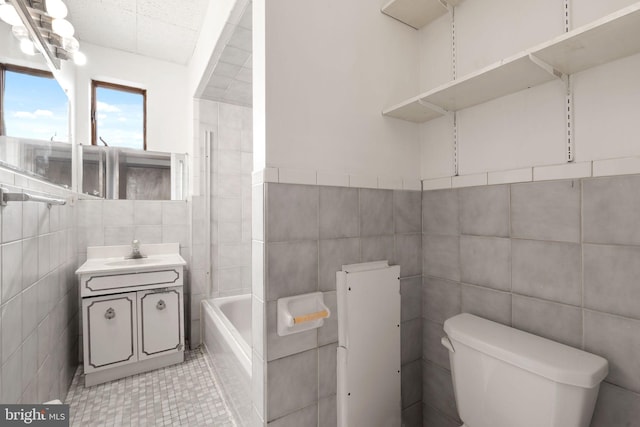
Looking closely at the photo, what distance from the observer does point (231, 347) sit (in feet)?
5.13

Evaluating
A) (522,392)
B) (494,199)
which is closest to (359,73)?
(494,199)

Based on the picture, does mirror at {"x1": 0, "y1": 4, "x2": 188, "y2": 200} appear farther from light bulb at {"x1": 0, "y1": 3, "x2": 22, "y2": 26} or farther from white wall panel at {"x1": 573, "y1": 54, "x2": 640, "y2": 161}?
white wall panel at {"x1": 573, "y1": 54, "x2": 640, "y2": 161}

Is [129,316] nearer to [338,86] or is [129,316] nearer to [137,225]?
[137,225]

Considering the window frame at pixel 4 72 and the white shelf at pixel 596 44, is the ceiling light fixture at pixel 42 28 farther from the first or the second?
the white shelf at pixel 596 44

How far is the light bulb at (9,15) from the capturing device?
0.97 m

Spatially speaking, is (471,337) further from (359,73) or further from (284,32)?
(284,32)

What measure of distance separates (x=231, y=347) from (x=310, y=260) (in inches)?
34.6

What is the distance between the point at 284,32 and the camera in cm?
103

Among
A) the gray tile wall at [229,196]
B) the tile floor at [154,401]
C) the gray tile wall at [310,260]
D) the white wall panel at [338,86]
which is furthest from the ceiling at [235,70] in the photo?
Result: the tile floor at [154,401]

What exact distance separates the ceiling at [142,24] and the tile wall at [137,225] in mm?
1352

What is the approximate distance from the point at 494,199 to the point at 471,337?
0.54 meters

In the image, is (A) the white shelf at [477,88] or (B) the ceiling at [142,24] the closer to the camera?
(A) the white shelf at [477,88]

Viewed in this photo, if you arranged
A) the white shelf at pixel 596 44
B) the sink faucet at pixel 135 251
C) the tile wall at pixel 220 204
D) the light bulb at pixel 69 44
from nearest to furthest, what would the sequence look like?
the white shelf at pixel 596 44 < the light bulb at pixel 69 44 < the sink faucet at pixel 135 251 < the tile wall at pixel 220 204

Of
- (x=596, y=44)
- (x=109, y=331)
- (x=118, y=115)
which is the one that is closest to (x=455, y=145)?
(x=596, y=44)
